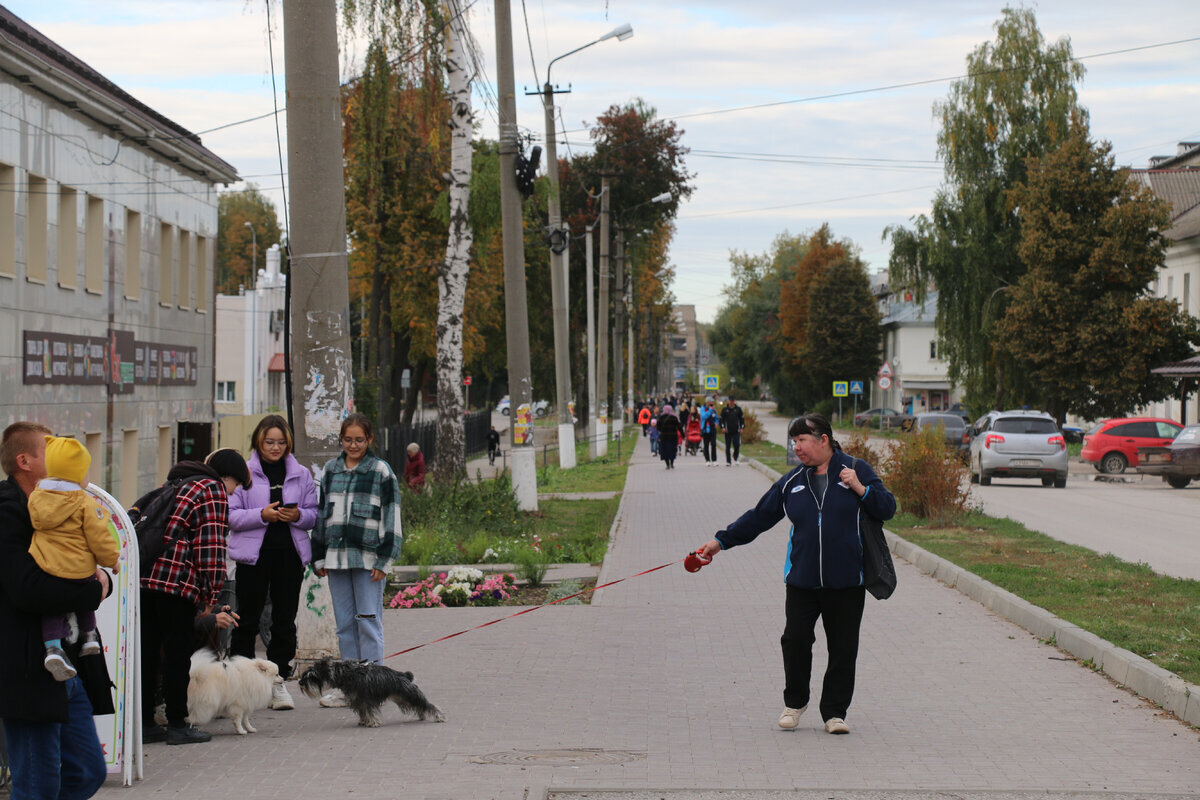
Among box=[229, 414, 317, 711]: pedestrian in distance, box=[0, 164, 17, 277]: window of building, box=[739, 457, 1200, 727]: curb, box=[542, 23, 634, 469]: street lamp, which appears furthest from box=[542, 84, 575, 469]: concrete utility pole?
box=[229, 414, 317, 711]: pedestrian in distance

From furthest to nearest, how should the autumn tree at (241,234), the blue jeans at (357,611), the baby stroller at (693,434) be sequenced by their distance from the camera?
1. the autumn tree at (241,234)
2. the baby stroller at (693,434)
3. the blue jeans at (357,611)

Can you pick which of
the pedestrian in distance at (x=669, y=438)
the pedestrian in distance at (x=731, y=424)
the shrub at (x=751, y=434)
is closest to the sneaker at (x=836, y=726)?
the pedestrian in distance at (x=669, y=438)

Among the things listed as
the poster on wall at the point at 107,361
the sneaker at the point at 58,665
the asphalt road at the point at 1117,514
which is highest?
the poster on wall at the point at 107,361

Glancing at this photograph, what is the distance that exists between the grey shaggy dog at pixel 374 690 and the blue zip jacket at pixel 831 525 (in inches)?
79.0

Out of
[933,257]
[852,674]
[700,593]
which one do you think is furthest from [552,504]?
[933,257]

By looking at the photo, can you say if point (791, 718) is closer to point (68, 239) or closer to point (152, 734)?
point (152, 734)

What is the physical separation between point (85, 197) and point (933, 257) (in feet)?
109

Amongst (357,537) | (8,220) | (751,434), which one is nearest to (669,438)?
(751,434)

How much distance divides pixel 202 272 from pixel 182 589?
24.3 metres

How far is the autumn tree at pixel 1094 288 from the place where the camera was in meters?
43.6

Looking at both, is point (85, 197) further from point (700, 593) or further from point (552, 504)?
point (700, 593)

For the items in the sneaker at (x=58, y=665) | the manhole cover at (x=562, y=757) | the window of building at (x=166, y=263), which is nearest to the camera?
the sneaker at (x=58, y=665)

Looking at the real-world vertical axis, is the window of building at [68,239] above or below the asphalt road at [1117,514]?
above

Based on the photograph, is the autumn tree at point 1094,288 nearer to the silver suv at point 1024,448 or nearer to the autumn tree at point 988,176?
the autumn tree at point 988,176
